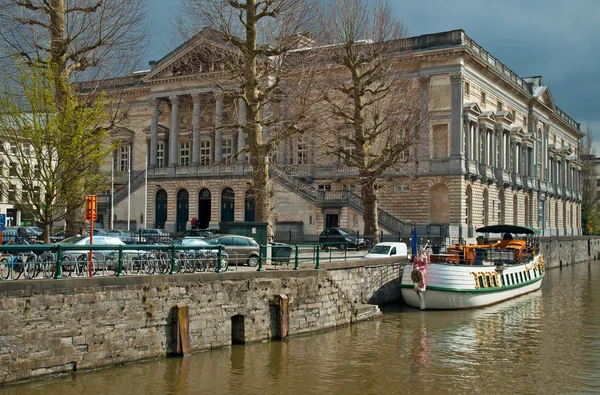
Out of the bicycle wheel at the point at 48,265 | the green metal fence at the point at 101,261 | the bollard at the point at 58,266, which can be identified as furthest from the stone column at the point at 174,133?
the bollard at the point at 58,266

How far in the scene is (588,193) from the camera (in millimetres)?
108750

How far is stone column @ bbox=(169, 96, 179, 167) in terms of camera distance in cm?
6462

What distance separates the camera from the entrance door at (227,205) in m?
61.4

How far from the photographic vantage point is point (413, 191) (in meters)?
56.5

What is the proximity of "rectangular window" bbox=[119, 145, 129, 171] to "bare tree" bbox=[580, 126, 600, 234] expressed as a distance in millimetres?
70251

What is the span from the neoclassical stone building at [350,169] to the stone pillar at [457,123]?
8cm

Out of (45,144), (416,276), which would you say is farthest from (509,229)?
(45,144)

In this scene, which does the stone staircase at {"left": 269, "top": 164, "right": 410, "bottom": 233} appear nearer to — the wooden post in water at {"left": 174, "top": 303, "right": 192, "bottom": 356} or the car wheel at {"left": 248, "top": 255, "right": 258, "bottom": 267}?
the car wheel at {"left": 248, "top": 255, "right": 258, "bottom": 267}

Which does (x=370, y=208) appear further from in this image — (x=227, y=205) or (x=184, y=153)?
(x=184, y=153)

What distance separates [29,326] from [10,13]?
15450 mm

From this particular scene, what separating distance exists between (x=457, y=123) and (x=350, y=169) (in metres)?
9.31

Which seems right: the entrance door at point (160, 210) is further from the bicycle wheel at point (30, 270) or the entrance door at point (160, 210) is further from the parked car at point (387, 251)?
the bicycle wheel at point (30, 270)

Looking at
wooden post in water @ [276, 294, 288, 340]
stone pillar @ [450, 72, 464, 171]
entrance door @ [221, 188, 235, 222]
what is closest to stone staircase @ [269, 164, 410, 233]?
stone pillar @ [450, 72, 464, 171]

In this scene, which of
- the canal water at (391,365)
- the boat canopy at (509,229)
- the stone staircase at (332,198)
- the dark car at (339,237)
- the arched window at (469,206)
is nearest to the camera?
the canal water at (391,365)
